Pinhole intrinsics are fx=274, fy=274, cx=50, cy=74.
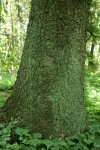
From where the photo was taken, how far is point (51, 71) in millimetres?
3801

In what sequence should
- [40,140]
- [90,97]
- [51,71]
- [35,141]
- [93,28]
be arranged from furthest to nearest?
1. [93,28]
2. [90,97]
3. [51,71]
4. [40,140]
5. [35,141]

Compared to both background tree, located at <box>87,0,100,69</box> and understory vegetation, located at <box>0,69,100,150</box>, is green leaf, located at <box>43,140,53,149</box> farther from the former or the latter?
background tree, located at <box>87,0,100,69</box>

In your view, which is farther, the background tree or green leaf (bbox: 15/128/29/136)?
the background tree

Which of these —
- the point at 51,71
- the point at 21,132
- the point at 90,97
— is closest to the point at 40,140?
the point at 21,132

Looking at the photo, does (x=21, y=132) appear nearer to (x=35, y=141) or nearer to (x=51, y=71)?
(x=35, y=141)

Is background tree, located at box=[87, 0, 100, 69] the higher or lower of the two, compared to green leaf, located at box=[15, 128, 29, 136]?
higher

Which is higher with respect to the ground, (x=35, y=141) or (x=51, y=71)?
(x=51, y=71)

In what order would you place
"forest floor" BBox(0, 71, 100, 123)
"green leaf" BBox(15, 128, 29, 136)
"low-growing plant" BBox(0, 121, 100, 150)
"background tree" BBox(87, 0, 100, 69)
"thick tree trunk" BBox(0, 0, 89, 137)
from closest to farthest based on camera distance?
"low-growing plant" BBox(0, 121, 100, 150) → "green leaf" BBox(15, 128, 29, 136) → "thick tree trunk" BBox(0, 0, 89, 137) → "forest floor" BBox(0, 71, 100, 123) → "background tree" BBox(87, 0, 100, 69)

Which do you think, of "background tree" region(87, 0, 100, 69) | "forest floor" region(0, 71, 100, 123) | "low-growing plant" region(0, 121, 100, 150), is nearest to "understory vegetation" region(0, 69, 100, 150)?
"low-growing plant" region(0, 121, 100, 150)

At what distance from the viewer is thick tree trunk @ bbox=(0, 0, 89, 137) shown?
376 cm

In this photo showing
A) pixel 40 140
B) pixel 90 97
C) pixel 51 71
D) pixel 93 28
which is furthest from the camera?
pixel 93 28

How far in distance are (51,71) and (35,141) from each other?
981 mm

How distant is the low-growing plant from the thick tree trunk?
167 mm

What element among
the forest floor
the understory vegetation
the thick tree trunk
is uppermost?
the thick tree trunk
